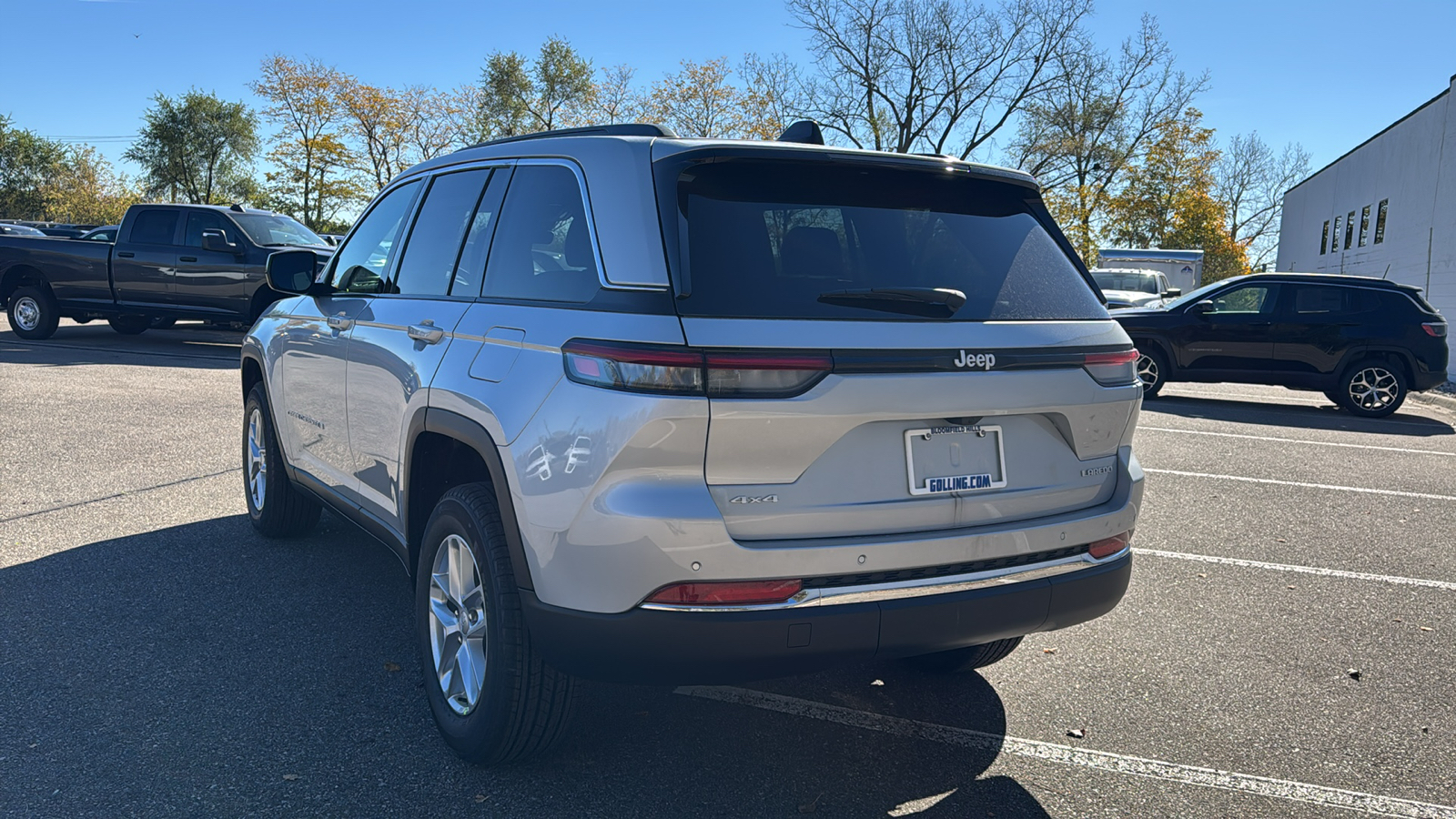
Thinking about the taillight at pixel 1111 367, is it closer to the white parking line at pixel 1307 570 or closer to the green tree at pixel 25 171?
the white parking line at pixel 1307 570

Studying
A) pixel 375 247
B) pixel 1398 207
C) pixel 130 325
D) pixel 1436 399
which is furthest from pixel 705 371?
pixel 1398 207

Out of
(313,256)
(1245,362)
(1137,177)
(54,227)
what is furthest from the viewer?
(1137,177)

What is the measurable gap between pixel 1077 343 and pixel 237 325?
16.2 metres

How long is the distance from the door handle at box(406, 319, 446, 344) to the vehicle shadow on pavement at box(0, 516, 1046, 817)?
1234mm

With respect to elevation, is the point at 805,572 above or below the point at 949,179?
below

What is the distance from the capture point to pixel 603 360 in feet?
8.73

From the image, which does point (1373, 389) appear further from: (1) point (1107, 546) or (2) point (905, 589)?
(2) point (905, 589)

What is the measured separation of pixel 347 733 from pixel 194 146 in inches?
2468

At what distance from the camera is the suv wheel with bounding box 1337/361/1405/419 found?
13258 mm

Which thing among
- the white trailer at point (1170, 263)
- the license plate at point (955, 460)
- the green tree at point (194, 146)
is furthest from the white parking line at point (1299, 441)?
the green tree at point (194, 146)

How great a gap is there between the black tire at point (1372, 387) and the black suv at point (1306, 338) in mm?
11

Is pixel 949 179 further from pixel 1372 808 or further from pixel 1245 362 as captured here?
pixel 1245 362

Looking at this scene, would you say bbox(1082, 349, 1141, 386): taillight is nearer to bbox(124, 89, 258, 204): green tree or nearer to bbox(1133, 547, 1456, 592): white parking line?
bbox(1133, 547, 1456, 592): white parking line

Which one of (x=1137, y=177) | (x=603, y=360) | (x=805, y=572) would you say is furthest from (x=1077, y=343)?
(x=1137, y=177)
